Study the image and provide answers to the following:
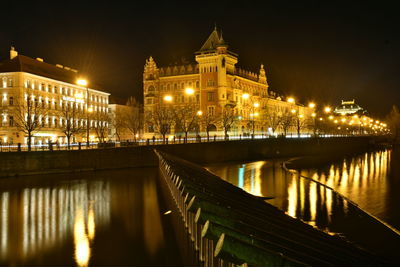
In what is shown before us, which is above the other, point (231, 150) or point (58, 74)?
point (58, 74)

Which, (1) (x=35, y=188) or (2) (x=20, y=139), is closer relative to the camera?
(1) (x=35, y=188)

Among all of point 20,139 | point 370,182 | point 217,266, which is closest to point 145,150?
point 370,182

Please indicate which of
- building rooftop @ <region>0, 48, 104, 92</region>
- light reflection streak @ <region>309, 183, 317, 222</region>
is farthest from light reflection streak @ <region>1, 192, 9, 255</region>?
building rooftop @ <region>0, 48, 104, 92</region>

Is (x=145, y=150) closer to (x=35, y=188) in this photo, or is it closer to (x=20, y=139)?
(x=35, y=188)

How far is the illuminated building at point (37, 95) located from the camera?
270 feet

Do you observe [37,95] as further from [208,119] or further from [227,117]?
[227,117]

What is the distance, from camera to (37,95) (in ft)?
292

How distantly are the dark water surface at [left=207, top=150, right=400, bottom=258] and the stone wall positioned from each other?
39.1 feet

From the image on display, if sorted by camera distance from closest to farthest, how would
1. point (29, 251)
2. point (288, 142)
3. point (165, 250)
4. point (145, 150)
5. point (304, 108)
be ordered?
point (165, 250), point (29, 251), point (145, 150), point (288, 142), point (304, 108)

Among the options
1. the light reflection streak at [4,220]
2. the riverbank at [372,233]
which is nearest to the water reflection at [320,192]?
Result: the riverbank at [372,233]

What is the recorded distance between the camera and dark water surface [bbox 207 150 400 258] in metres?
21.4

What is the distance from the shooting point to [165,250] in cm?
1493

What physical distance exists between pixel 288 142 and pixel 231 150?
21229mm

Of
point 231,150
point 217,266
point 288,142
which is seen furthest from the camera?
point 288,142
